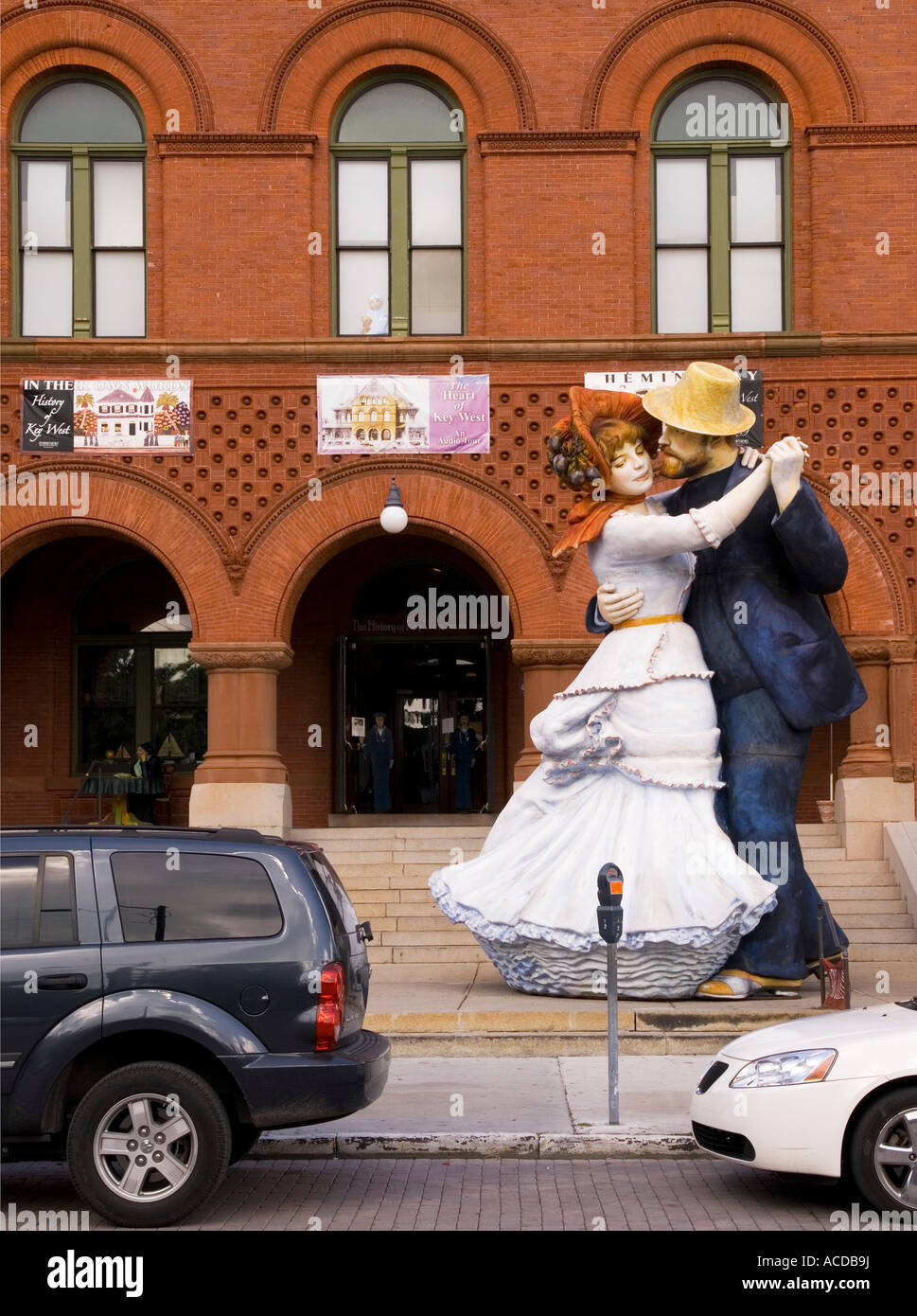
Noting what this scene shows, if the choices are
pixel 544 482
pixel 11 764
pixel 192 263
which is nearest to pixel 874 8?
pixel 544 482

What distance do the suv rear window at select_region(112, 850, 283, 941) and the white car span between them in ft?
7.78

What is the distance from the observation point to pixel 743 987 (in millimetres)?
13117

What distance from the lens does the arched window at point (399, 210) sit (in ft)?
73.5

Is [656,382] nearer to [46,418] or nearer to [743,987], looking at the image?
[46,418]

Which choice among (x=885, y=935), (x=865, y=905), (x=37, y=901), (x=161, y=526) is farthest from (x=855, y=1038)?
(x=161, y=526)

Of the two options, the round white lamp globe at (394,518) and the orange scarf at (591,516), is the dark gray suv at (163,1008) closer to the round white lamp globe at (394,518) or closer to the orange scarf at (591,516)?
the orange scarf at (591,516)

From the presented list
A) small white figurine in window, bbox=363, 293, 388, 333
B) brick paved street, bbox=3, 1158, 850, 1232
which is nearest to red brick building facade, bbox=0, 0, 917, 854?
small white figurine in window, bbox=363, 293, 388, 333

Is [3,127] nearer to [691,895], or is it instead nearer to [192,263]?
[192,263]

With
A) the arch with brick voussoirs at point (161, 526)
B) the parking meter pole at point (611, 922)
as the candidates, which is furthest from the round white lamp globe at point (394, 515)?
the parking meter pole at point (611, 922)

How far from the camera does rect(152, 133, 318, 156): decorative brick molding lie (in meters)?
21.9

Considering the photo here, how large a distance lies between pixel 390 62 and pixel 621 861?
521 inches

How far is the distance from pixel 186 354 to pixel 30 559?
452 centimetres

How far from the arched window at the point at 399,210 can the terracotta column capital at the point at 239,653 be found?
171 inches

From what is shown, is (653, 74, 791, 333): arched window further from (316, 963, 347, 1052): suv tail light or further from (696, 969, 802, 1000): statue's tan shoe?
(316, 963, 347, 1052): suv tail light
